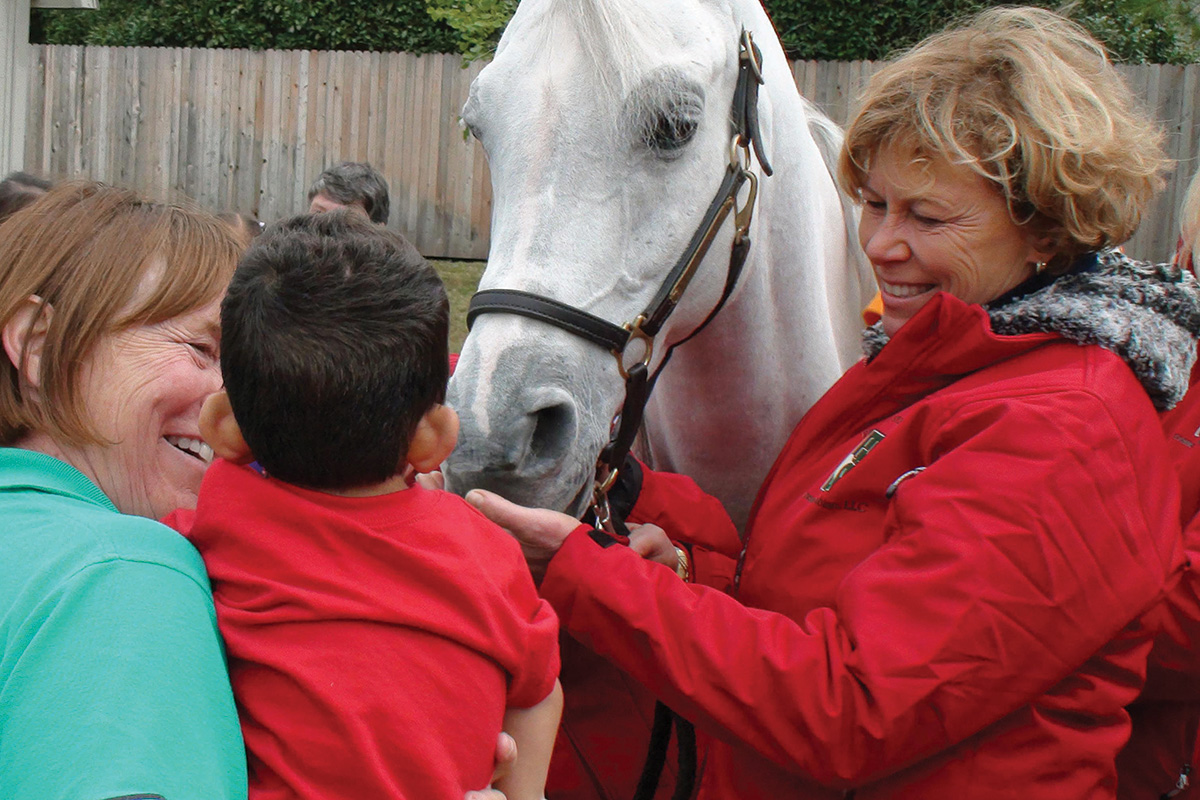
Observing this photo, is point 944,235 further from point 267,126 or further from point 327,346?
point 267,126

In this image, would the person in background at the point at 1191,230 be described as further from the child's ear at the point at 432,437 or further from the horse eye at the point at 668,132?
the child's ear at the point at 432,437

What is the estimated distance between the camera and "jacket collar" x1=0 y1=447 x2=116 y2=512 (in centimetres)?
106

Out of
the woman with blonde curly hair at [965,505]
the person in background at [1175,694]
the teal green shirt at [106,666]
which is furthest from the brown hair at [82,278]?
the person in background at [1175,694]

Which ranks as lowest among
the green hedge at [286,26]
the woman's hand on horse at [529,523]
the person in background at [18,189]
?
the woman's hand on horse at [529,523]

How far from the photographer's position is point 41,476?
1.09m

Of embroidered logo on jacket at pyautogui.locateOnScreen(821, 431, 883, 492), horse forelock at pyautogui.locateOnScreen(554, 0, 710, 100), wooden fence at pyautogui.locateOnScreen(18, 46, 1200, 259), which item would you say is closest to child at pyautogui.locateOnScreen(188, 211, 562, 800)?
embroidered logo on jacket at pyautogui.locateOnScreen(821, 431, 883, 492)

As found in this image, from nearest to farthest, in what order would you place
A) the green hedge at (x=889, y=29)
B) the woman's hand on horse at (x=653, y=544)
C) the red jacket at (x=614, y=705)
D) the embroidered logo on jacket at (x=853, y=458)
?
1. the embroidered logo on jacket at (x=853, y=458)
2. the woman's hand on horse at (x=653, y=544)
3. the red jacket at (x=614, y=705)
4. the green hedge at (x=889, y=29)

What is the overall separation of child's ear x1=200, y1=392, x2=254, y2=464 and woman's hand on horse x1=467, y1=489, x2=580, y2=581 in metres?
0.39

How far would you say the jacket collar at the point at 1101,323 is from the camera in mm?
1339

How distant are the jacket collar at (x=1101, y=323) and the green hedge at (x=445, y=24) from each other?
4770 mm

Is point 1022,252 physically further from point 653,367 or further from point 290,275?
point 290,275

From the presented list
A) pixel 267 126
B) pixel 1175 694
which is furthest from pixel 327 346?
pixel 267 126

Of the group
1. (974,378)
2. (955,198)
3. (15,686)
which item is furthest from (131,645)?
(955,198)

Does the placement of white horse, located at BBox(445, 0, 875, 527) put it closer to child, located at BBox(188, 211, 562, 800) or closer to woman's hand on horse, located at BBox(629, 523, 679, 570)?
woman's hand on horse, located at BBox(629, 523, 679, 570)
